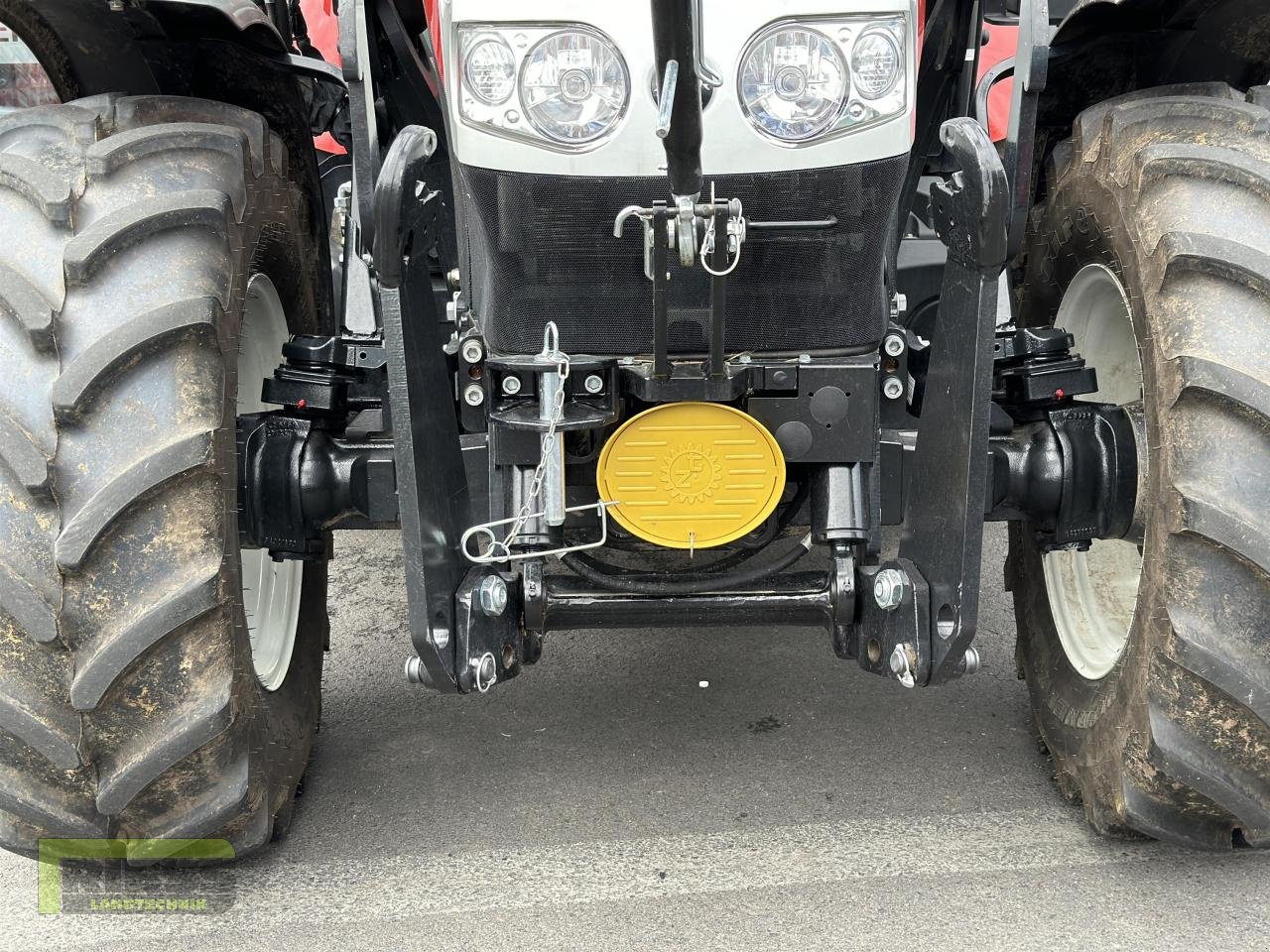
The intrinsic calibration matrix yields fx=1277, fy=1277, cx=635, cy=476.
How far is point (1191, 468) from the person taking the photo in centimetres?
210

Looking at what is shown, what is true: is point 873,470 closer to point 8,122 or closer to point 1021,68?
point 1021,68

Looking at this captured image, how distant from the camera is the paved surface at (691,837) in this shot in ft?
7.70

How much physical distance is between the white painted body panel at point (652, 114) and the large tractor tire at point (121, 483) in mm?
553

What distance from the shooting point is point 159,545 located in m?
2.11

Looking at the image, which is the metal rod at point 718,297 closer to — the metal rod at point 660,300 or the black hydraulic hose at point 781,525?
the metal rod at point 660,300

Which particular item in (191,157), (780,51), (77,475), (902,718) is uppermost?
(780,51)

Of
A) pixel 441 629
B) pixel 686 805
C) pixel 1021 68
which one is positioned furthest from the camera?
pixel 686 805

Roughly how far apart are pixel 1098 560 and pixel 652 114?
1629 millimetres

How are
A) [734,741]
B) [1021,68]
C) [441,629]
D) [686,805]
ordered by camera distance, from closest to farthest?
[441,629] < [1021,68] < [686,805] < [734,741]

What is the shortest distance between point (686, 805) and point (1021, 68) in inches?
64.8

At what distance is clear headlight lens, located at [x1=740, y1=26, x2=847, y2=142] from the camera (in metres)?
2.08

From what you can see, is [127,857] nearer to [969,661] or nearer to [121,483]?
[121,483]

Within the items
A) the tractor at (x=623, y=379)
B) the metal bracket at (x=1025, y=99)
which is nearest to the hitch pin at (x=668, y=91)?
the tractor at (x=623, y=379)

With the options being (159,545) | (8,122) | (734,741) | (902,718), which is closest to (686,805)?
Answer: (734,741)
